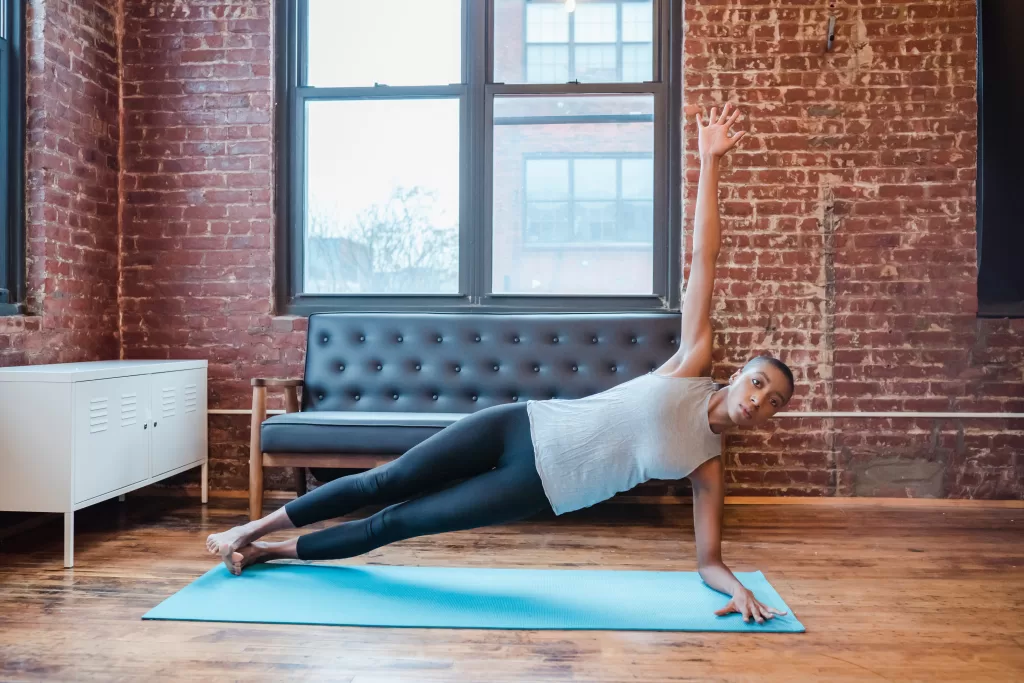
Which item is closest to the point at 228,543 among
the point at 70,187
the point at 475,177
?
the point at 70,187

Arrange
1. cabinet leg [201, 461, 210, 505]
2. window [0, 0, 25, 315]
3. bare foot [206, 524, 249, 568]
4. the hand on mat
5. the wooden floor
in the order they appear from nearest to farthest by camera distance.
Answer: the wooden floor → the hand on mat → bare foot [206, 524, 249, 568] → window [0, 0, 25, 315] → cabinet leg [201, 461, 210, 505]

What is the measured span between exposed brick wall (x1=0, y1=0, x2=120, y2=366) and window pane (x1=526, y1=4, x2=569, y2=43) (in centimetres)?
217

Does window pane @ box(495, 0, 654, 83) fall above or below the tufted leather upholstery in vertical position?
above

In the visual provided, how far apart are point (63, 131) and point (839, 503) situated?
4104 mm

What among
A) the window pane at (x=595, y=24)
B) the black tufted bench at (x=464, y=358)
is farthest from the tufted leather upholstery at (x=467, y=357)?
the window pane at (x=595, y=24)

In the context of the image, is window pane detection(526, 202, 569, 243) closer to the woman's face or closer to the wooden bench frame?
the wooden bench frame

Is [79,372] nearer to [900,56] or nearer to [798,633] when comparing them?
[798,633]

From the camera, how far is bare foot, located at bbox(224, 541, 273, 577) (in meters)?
2.62

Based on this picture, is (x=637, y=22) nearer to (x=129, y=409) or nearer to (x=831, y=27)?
(x=831, y=27)

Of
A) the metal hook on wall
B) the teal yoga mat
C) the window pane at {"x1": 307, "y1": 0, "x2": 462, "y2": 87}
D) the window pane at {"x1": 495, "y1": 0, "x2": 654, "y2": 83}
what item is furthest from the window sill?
the window pane at {"x1": 307, "y1": 0, "x2": 462, "y2": 87}

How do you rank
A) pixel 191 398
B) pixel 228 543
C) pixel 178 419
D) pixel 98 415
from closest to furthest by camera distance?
1. pixel 228 543
2. pixel 98 415
3. pixel 178 419
4. pixel 191 398

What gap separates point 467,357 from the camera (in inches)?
153

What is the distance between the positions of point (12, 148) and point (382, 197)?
5.54 ft

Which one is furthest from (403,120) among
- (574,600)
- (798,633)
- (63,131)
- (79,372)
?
(798,633)
